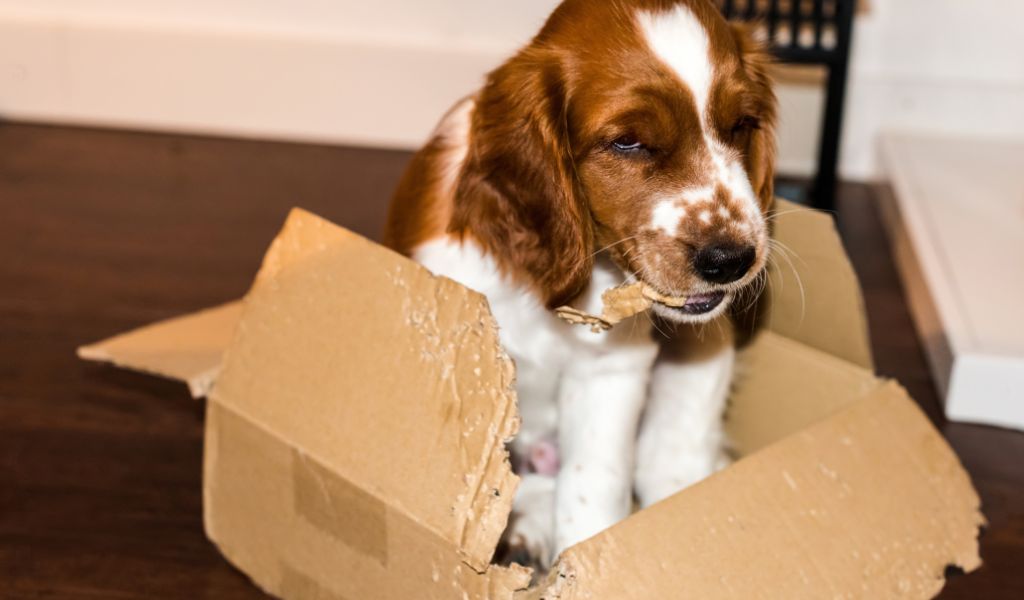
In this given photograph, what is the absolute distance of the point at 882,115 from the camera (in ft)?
11.3

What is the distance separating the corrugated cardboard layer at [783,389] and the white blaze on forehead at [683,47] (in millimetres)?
533

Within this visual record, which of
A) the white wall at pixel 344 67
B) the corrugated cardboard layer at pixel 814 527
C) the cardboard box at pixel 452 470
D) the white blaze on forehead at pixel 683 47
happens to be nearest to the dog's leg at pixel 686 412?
the cardboard box at pixel 452 470

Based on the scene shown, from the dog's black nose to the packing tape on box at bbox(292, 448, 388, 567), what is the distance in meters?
0.47

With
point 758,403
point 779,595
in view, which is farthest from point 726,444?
point 779,595

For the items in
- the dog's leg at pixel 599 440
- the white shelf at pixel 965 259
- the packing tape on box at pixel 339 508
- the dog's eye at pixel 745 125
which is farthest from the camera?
the white shelf at pixel 965 259

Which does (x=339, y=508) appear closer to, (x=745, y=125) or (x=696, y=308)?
(x=696, y=308)

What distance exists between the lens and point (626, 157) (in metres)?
Answer: 1.51

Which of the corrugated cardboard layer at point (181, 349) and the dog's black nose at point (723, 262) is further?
the corrugated cardboard layer at point (181, 349)

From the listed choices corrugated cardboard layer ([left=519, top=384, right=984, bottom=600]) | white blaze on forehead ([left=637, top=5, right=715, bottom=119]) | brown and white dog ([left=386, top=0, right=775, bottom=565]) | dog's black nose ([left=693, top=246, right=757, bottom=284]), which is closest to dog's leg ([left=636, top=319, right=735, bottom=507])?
brown and white dog ([left=386, top=0, right=775, bottom=565])

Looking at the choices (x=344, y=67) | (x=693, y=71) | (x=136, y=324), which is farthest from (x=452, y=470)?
(x=344, y=67)

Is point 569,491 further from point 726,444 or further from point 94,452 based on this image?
point 94,452

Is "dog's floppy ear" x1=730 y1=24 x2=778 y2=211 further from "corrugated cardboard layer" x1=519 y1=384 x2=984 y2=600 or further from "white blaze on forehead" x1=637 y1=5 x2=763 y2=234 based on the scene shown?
"corrugated cardboard layer" x1=519 y1=384 x2=984 y2=600

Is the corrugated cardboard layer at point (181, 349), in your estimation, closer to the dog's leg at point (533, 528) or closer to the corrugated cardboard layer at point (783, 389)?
the dog's leg at point (533, 528)

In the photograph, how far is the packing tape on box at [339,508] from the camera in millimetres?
1441
